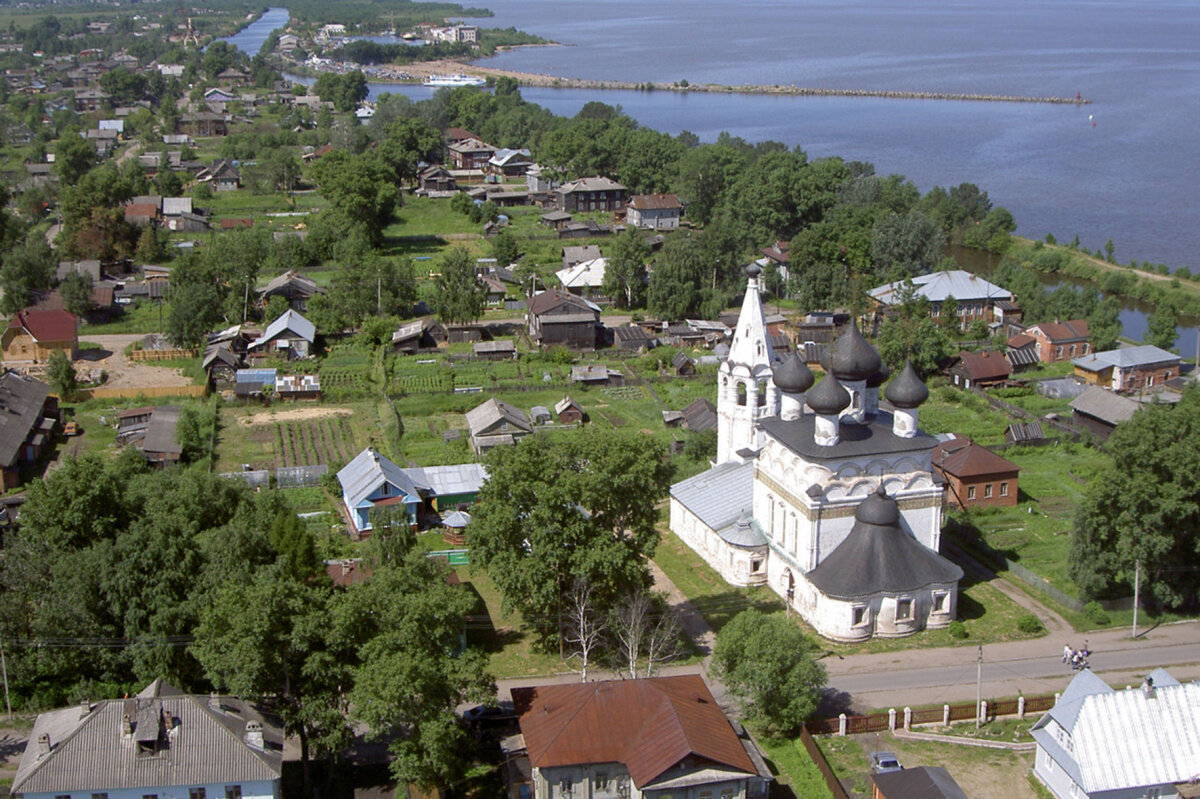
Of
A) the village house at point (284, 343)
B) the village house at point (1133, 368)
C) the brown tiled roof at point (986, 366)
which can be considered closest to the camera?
the village house at point (1133, 368)

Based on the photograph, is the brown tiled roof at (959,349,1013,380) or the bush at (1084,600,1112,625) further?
the brown tiled roof at (959,349,1013,380)

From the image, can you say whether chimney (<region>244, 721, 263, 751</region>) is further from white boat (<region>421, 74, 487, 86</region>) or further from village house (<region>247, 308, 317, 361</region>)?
white boat (<region>421, 74, 487, 86</region>)

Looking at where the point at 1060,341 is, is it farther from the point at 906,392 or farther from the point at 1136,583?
the point at 906,392

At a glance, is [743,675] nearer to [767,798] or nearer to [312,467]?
[767,798]

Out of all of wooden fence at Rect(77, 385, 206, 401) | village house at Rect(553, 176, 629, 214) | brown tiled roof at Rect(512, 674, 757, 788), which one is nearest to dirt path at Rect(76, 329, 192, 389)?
wooden fence at Rect(77, 385, 206, 401)

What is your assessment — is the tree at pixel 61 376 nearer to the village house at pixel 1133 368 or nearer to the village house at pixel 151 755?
the village house at pixel 151 755

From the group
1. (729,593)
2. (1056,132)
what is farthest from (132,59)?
(729,593)

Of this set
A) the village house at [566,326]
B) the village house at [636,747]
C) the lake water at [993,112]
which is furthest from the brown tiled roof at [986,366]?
the village house at [636,747]

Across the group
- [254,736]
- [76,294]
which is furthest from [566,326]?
[254,736]
